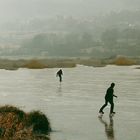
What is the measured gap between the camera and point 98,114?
81.5 ft

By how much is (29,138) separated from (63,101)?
1707 cm

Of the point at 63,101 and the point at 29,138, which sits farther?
the point at 63,101

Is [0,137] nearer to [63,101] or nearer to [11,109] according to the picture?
[11,109]

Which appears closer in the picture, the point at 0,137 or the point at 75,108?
the point at 0,137

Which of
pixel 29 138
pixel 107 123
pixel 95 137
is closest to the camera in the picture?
pixel 29 138

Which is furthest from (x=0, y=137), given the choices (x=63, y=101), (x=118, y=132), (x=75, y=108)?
(x=63, y=101)

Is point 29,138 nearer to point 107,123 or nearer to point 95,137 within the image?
point 95,137

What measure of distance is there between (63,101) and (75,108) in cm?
474

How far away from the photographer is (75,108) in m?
27.6

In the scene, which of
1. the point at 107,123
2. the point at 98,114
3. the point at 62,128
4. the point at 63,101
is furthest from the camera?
the point at 63,101

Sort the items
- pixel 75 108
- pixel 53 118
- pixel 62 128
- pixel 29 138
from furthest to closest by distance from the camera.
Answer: pixel 75 108, pixel 53 118, pixel 62 128, pixel 29 138

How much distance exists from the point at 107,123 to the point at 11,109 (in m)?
4.47

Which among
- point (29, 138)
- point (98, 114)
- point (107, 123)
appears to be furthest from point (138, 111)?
point (29, 138)

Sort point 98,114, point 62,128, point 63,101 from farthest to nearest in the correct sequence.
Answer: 1. point 63,101
2. point 98,114
3. point 62,128
